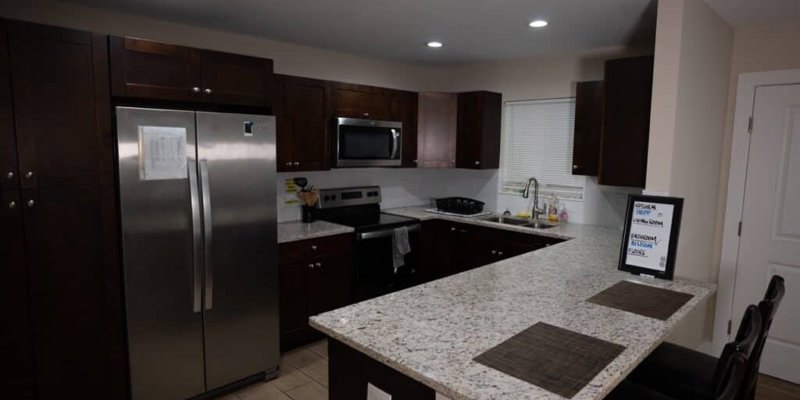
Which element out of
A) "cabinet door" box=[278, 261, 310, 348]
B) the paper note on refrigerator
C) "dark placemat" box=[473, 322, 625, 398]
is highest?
the paper note on refrigerator

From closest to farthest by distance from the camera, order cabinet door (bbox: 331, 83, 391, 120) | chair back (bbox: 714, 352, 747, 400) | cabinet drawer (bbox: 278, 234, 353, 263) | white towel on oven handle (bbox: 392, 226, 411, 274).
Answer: chair back (bbox: 714, 352, 747, 400)
cabinet drawer (bbox: 278, 234, 353, 263)
cabinet door (bbox: 331, 83, 391, 120)
white towel on oven handle (bbox: 392, 226, 411, 274)

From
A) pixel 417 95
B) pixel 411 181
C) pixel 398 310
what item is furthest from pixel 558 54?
pixel 398 310

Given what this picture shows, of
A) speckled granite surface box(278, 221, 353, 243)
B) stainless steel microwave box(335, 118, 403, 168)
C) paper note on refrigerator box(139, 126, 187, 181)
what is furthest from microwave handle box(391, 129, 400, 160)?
paper note on refrigerator box(139, 126, 187, 181)

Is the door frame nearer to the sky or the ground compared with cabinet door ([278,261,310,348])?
nearer to the sky

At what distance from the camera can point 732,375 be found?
1.24 m

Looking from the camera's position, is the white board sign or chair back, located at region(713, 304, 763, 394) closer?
chair back, located at region(713, 304, 763, 394)

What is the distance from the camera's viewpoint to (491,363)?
1.34 metres

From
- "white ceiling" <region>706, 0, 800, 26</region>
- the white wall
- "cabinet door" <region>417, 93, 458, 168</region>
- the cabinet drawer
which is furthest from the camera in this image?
"cabinet door" <region>417, 93, 458, 168</region>

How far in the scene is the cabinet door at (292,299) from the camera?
3.33 m

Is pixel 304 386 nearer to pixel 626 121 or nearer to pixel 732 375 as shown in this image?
pixel 732 375

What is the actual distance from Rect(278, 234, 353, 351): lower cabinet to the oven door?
0.09 meters

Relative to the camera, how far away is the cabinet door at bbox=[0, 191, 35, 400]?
2174 mm

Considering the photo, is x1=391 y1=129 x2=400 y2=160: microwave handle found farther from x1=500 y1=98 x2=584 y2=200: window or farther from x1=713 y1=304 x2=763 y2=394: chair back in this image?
x1=713 y1=304 x2=763 y2=394: chair back

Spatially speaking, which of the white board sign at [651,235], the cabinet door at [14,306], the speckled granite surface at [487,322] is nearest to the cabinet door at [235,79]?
the cabinet door at [14,306]
